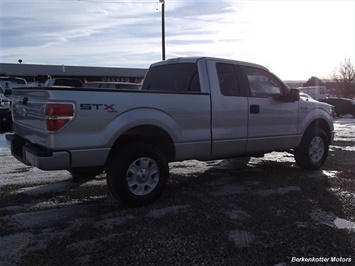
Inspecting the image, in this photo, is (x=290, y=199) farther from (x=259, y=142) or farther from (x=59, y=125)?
(x=59, y=125)

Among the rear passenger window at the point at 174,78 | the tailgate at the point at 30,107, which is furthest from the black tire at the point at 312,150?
the tailgate at the point at 30,107

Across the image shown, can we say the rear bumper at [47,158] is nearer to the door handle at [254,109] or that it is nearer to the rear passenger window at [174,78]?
the rear passenger window at [174,78]

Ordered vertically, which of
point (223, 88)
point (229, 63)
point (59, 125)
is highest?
point (229, 63)

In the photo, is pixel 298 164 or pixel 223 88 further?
pixel 298 164

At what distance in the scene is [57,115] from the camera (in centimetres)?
446

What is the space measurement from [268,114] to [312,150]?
4.94 feet

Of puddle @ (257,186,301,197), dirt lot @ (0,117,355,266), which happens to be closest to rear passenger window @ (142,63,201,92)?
dirt lot @ (0,117,355,266)

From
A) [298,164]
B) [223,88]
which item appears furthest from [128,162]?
[298,164]

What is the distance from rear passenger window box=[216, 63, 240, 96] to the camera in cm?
607

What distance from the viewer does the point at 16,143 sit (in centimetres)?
555

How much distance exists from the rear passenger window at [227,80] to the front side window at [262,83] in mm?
344

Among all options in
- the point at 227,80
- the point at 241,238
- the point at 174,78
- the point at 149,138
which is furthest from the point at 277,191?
the point at 174,78

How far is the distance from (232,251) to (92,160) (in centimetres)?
205

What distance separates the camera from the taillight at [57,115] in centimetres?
445
